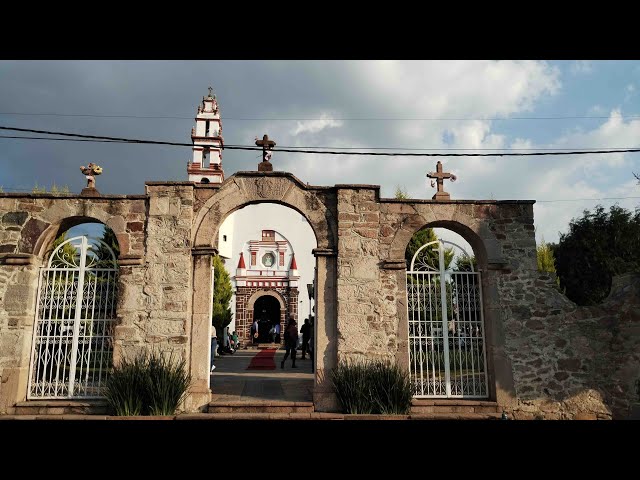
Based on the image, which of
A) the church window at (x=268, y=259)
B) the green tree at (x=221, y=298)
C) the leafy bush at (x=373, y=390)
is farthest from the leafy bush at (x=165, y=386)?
the church window at (x=268, y=259)

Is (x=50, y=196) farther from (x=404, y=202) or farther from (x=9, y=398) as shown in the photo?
(x=404, y=202)

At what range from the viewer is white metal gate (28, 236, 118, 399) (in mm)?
7738

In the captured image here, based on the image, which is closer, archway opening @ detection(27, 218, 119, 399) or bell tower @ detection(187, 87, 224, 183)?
archway opening @ detection(27, 218, 119, 399)

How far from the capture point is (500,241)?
8.41 m

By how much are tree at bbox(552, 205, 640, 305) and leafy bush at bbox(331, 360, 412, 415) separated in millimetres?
20747

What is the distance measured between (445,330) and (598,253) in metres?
21.2

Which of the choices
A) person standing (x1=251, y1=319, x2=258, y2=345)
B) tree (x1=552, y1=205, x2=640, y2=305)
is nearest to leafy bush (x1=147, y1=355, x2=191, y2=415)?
person standing (x1=251, y1=319, x2=258, y2=345)

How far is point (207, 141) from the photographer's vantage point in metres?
25.9

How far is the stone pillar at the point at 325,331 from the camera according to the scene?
25.2 ft

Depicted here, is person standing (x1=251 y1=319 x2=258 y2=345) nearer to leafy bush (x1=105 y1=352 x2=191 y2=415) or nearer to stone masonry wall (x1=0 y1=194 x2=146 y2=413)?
stone masonry wall (x1=0 y1=194 x2=146 y2=413)

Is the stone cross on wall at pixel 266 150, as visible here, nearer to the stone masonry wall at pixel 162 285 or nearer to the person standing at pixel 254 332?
the stone masonry wall at pixel 162 285

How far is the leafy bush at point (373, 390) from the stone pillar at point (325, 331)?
238 mm

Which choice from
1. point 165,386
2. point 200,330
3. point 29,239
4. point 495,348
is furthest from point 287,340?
point 29,239
